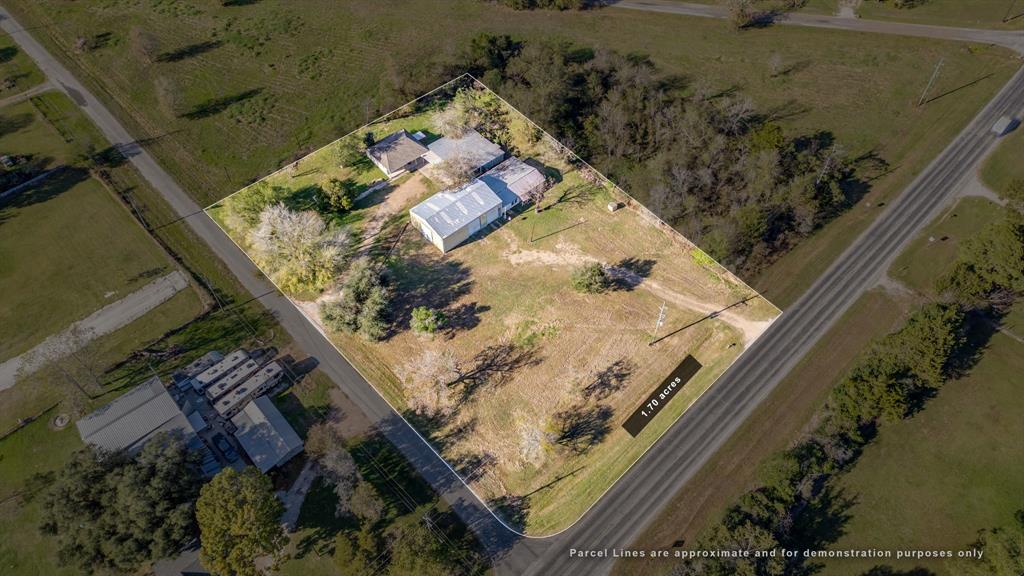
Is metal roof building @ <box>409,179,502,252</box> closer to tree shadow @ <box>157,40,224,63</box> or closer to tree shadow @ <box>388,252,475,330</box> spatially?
tree shadow @ <box>388,252,475,330</box>

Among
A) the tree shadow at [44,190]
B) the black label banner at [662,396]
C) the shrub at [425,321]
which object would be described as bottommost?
the black label banner at [662,396]

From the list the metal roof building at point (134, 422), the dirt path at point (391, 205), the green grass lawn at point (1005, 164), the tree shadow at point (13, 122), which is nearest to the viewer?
the metal roof building at point (134, 422)

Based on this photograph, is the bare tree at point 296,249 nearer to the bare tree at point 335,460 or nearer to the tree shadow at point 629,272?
the bare tree at point 335,460

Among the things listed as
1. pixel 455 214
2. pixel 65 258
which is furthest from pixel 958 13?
pixel 65 258

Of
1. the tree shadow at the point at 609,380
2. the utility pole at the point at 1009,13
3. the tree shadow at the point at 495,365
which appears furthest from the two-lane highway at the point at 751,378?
the utility pole at the point at 1009,13

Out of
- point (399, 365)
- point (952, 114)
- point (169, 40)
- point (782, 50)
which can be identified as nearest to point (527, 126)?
point (399, 365)

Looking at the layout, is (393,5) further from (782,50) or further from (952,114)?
(952,114)

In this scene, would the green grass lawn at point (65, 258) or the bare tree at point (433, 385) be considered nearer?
the bare tree at point (433, 385)

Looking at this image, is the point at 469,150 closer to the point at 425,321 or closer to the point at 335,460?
the point at 425,321
